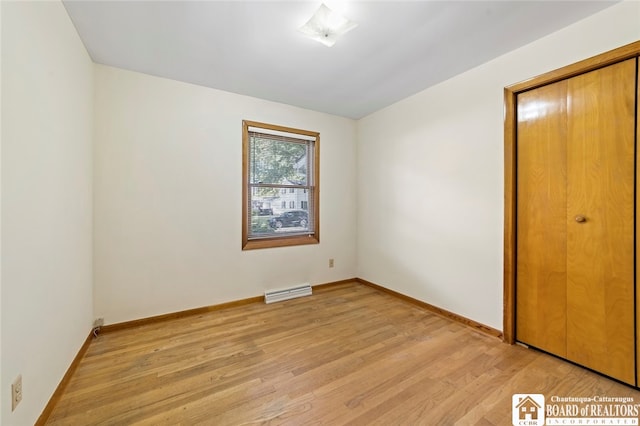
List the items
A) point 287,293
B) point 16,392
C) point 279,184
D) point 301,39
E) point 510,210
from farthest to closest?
1. point 279,184
2. point 287,293
3. point 510,210
4. point 301,39
5. point 16,392

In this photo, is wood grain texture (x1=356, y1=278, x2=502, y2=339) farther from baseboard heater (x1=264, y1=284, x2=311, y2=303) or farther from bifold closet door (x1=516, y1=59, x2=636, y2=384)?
baseboard heater (x1=264, y1=284, x2=311, y2=303)

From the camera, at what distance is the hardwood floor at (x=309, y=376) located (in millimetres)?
1487

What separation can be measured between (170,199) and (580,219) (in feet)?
11.8

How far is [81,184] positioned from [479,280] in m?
3.57

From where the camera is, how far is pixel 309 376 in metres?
1.81

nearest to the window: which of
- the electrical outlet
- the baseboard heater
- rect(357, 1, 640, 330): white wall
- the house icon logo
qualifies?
the baseboard heater

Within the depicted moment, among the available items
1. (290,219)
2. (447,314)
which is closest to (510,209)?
(447,314)

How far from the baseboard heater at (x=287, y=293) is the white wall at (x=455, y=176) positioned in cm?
103

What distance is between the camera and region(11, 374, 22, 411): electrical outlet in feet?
3.81

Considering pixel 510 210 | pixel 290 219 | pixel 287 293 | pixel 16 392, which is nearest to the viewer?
pixel 16 392

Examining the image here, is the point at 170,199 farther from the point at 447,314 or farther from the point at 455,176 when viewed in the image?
the point at 447,314

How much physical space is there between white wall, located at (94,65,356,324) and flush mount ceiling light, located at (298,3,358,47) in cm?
150

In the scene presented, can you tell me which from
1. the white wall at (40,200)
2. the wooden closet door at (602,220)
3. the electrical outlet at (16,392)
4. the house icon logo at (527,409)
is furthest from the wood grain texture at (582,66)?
the electrical outlet at (16,392)

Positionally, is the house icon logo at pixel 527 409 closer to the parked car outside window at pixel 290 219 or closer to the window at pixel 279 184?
the window at pixel 279 184
